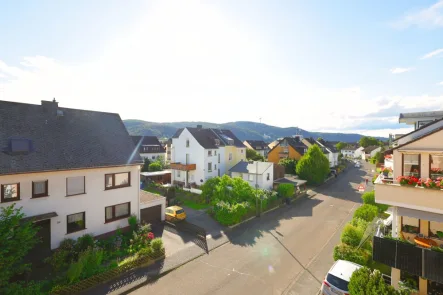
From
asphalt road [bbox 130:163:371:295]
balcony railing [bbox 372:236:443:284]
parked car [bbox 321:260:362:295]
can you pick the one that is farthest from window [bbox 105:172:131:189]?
balcony railing [bbox 372:236:443:284]

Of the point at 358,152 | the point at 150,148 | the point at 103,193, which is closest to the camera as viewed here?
the point at 103,193

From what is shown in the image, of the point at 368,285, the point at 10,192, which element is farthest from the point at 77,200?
the point at 368,285

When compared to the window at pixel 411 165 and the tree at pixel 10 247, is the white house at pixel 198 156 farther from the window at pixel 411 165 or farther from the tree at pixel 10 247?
the window at pixel 411 165

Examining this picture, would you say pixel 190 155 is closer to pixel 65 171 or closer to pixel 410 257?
pixel 65 171

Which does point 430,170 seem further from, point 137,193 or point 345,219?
point 137,193

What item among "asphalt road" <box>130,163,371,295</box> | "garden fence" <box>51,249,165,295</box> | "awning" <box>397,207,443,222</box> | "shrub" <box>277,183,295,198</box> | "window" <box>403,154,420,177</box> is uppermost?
"window" <box>403,154,420,177</box>

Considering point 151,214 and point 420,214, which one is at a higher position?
point 420,214

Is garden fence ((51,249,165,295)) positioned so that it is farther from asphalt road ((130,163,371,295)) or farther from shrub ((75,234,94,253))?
shrub ((75,234,94,253))
